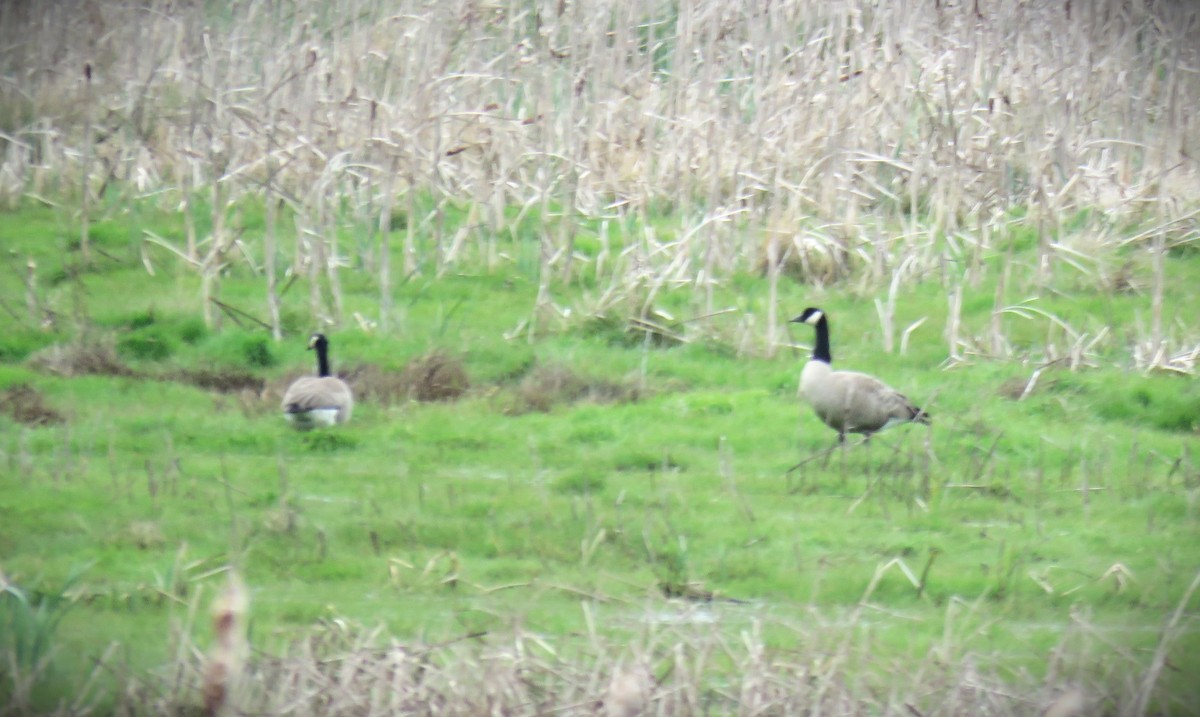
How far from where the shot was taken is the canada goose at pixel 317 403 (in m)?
9.97

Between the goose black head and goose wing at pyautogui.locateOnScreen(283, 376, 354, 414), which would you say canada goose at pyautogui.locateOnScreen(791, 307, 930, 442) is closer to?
the goose black head

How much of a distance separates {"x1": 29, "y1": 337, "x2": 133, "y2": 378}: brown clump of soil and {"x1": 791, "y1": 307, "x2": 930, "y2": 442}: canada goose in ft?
17.0

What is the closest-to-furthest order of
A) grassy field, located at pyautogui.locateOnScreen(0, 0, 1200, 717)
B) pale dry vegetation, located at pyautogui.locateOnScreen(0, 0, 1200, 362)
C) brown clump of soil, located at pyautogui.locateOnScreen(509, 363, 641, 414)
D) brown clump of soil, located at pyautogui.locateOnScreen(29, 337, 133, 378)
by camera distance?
grassy field, located at pyautogui.locateOnScreen(0, 0, 1200, 717) → brown clump of soil, located at pyautogui.locateOnScreen(509, 363, 641, 414) → brown clump of soil, located at pyautogui.locateOnScreen(29, 337, 133, 378) → pale dry vegetation, located at pyautogui.locateOnScreen(0, 0, 1200, 362)

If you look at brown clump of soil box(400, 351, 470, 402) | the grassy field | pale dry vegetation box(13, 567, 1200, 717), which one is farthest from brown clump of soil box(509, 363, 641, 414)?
pale dry vegetation box(13, 567, 1200, 717)

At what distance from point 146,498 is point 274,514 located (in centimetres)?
87

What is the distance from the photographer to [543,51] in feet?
47.5

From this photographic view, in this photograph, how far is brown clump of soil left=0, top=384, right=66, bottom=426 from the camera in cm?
1028

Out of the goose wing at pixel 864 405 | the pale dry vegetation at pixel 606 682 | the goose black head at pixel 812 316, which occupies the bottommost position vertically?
Answer: the goose wing at pixel 864 405

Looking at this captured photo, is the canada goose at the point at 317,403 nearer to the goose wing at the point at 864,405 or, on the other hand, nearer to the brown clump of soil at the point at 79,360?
the brown clump of soil at the point at 79,360

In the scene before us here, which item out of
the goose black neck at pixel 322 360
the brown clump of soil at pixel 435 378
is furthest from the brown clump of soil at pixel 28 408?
the brown clump of soil at pixel 435 378

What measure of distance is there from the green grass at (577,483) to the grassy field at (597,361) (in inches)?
1.6

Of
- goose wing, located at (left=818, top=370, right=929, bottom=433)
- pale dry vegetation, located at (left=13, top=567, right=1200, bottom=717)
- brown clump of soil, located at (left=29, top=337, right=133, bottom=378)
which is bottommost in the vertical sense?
brown clump of soil, located at (left=29, top=337, right=133, bottom=378)

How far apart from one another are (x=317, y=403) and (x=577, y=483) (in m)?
1.91

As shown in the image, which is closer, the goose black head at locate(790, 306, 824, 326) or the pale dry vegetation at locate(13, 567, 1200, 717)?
the pale dry vegetation at locate(13, 567, 1200, 717)
